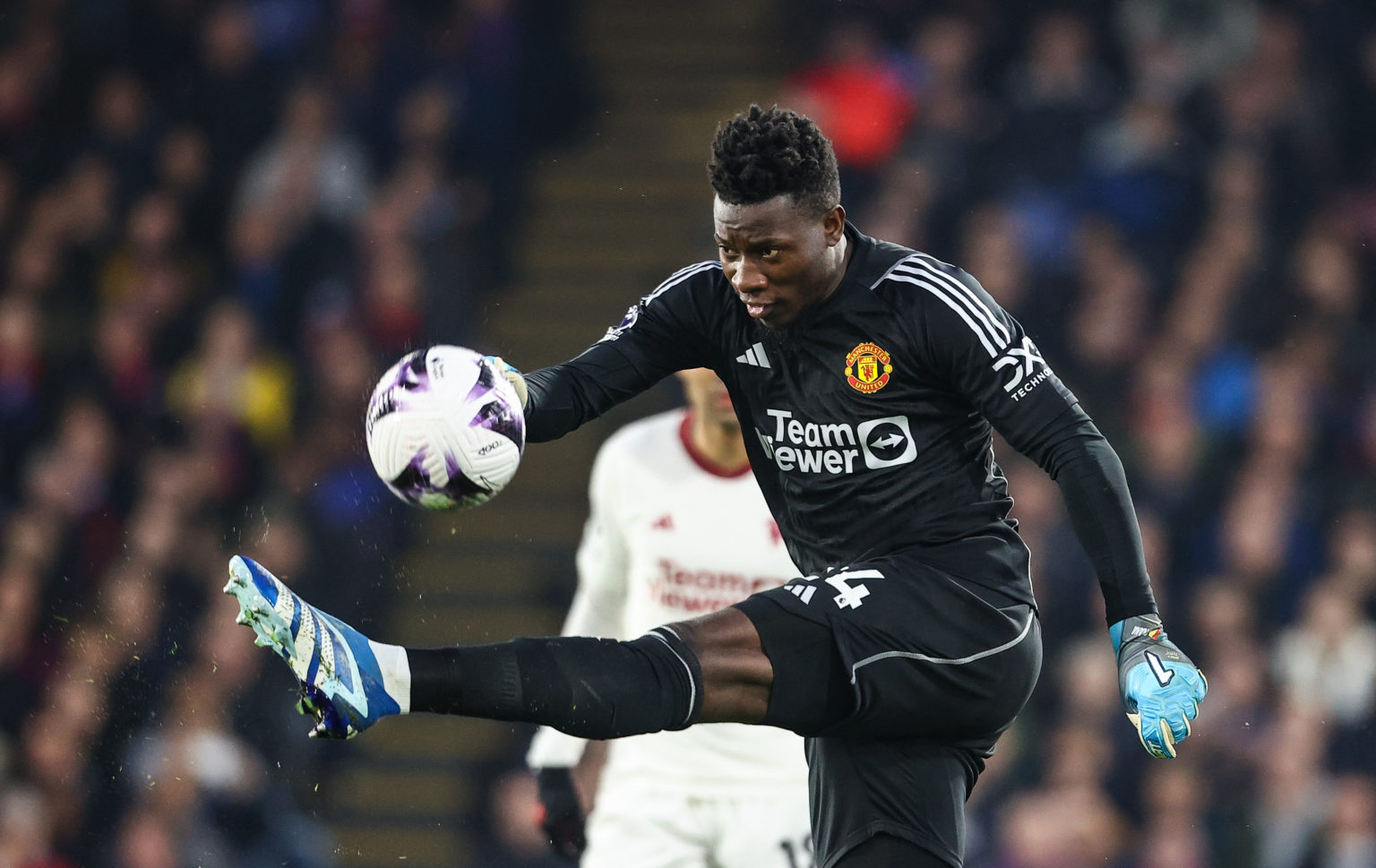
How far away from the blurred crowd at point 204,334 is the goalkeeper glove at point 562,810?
2733mm

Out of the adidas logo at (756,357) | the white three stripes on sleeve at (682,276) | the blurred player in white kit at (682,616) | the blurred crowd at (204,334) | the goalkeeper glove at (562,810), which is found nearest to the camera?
the adidas logo at (756,357)

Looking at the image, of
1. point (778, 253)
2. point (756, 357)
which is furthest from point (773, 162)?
point (756, 357)

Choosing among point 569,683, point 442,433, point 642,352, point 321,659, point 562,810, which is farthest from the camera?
point 562,810

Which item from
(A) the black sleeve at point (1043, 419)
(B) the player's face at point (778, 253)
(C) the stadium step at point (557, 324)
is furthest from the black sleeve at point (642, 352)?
(C) the stadium step at point (557, 324)

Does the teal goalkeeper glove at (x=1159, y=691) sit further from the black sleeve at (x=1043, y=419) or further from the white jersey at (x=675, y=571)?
the white jersey at (x=675, y=571)

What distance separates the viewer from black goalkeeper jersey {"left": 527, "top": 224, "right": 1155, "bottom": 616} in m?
3.72

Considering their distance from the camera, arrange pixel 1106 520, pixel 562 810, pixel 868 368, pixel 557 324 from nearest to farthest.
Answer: pixel 1106 520 → pixel 868 368 → pixel 562 810 → pixel 557 324

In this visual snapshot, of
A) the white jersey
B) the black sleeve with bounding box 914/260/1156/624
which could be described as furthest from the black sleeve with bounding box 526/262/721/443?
the white jersey

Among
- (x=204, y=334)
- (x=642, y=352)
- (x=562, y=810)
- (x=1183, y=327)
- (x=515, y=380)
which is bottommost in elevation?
(x=562, y=810)

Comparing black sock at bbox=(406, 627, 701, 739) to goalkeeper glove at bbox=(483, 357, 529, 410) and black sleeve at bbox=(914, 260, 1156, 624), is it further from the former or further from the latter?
black sleeve at bbox=(914, 260, 1156, 624)

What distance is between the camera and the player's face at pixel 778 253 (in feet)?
12.2

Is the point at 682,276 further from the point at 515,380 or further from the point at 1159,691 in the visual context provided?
the point at 1159,691

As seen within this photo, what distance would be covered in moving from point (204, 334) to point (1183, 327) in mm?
5344

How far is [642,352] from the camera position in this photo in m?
4.10
